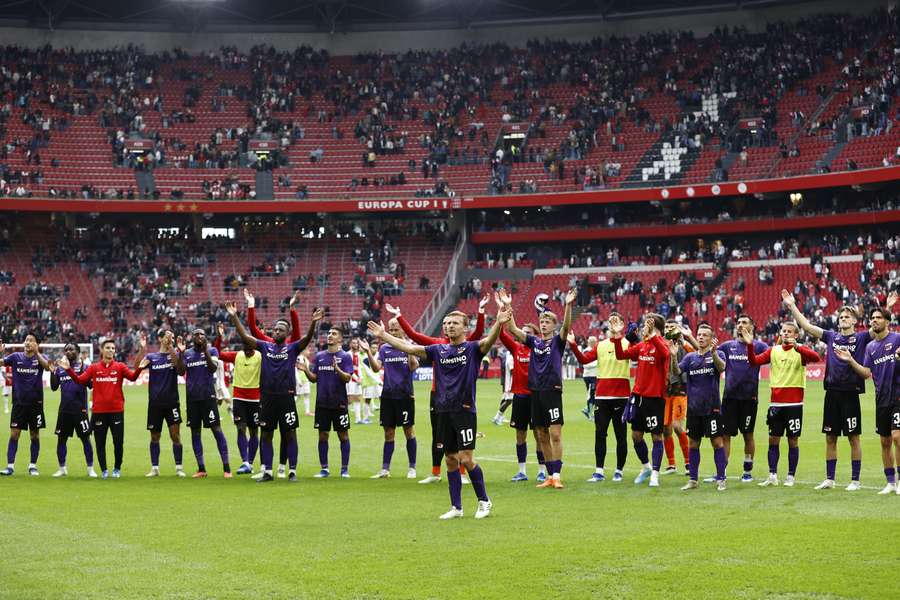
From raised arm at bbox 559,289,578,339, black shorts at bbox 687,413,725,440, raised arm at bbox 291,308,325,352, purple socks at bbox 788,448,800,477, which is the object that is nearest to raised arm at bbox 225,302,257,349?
raised arm at bbox 291,308,325,352

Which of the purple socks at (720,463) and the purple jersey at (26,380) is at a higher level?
the purple jersey at (26,380)

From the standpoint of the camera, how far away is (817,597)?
29.8 feet

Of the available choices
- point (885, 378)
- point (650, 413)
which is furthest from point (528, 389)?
point (885, 378)

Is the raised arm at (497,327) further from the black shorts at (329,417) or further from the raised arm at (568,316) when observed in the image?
the black shorts at (329,417)

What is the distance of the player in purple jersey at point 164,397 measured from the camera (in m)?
19.1

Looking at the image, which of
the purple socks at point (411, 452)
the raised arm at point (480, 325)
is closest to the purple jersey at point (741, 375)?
the raised arm at point (480, 325)

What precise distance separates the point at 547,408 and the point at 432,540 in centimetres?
493

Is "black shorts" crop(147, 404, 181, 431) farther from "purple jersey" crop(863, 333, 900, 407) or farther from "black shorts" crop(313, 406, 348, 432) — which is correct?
"purple jersey" crop(863, 333, 900, 407)

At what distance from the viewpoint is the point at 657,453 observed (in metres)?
16.6

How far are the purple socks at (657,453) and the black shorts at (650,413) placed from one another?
0.15 m

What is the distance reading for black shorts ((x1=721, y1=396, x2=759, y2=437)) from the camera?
→ 16453 millimetres

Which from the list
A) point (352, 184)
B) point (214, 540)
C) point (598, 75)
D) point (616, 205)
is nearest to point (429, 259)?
point (352, 184)

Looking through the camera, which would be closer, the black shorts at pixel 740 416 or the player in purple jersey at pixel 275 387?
the black shorts at pixel 740 416

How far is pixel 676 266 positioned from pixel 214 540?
54.2 m
